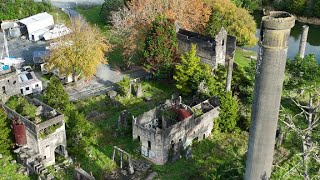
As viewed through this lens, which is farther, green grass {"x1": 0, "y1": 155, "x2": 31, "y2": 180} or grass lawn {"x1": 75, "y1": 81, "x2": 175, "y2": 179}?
grass lawn {"x1": 75, "y1": 81, "x2": 175, "y2": 179}

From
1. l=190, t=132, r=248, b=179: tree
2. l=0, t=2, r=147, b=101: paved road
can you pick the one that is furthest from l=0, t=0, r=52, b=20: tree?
l=190, t=132, r=248, b=179: tree

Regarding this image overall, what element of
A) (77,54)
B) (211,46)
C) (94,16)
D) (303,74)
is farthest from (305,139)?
(94,16)

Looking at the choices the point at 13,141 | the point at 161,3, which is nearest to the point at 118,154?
the point at 13,141

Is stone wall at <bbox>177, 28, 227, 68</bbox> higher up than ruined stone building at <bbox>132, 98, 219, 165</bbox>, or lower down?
higher up

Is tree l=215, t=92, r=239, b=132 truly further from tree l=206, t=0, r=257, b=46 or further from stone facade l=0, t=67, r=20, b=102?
tree l=206, t=0, r=257, b=46

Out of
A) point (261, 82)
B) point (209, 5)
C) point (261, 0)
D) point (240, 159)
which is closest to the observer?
point (261, 82)

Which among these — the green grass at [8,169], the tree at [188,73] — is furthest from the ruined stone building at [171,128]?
the green grass at [8,169]

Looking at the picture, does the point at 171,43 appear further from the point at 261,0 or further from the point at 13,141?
the point at 261,0

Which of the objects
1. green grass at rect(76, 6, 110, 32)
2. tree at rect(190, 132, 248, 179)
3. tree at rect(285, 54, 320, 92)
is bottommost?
tree at rect(190, 132, 248, 179)
